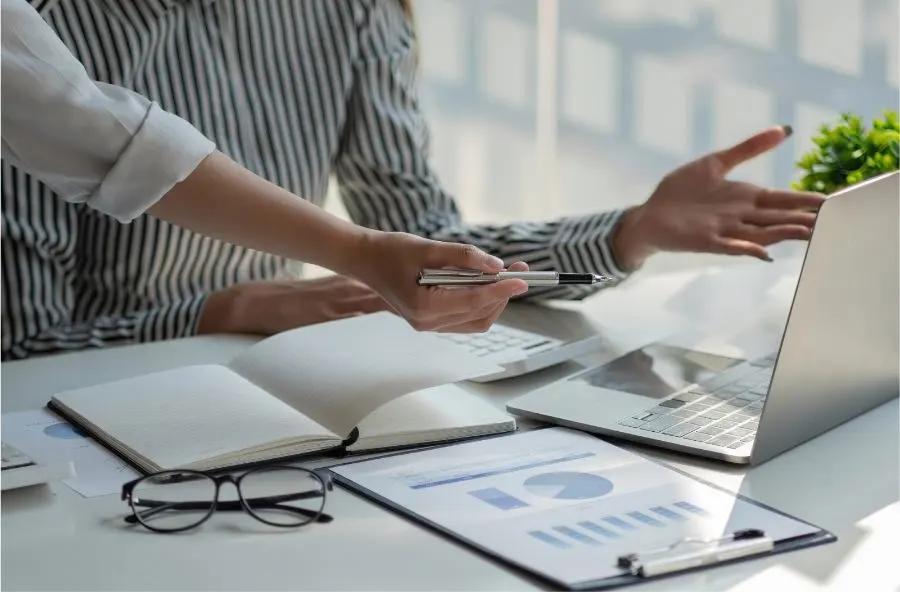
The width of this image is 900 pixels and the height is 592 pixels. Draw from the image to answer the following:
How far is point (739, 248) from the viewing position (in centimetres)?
125

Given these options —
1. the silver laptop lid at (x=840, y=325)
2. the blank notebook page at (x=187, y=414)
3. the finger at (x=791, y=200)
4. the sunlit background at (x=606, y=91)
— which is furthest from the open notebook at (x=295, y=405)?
the sunlit background at (x=606, y=91)

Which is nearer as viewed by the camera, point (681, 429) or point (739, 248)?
point (681, 429)

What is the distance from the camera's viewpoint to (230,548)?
2.43 feet

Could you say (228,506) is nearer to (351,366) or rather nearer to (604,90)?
(351,366)

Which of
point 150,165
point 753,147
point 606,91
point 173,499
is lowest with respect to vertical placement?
point 173,499

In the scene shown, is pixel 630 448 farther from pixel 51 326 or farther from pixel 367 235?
pixel 51 326

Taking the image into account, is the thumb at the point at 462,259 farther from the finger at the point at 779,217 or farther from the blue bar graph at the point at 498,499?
the finger at the point at 779,217

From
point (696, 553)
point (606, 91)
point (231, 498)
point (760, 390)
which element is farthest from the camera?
point (606, 91)

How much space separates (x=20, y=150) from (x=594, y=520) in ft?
1.56

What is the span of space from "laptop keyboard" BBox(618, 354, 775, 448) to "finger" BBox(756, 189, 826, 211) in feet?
0.76

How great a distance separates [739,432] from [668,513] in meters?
0.17

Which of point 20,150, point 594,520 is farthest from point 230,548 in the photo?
point 20,150

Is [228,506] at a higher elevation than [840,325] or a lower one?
lower

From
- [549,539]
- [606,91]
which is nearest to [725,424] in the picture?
[549,539]
